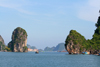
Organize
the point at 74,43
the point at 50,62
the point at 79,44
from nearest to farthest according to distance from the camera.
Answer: the point at 50,62, the point at 74,43, the point at 79,44

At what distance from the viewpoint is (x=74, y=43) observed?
7239 inches

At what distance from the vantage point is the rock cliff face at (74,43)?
182500 millimetres

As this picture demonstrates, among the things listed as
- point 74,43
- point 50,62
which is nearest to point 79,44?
point 74,43

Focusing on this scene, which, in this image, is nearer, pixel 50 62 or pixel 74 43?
pixel 50 62

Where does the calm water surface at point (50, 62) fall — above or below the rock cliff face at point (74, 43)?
below

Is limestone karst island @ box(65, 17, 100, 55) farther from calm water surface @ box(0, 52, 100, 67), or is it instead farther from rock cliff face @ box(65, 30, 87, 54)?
calm water surface @ box(0, 52, 100, 67)

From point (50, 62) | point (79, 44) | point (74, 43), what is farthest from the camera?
point (79, 44)

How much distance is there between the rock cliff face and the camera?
182500 mm

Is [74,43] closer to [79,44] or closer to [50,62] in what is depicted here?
[79,44]

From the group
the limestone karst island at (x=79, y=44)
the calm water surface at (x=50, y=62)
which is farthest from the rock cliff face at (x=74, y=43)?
the calm water surface at (x=50, y=62)

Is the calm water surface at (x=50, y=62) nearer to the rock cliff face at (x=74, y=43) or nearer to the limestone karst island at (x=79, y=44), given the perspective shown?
the limestone karst island at (x=79, y=44)

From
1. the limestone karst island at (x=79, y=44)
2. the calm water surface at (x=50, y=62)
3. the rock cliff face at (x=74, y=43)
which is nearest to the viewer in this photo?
the calm water surface at (x=50, y=62)

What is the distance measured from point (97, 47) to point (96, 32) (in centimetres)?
2546

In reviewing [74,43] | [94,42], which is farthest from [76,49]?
[94,42]
